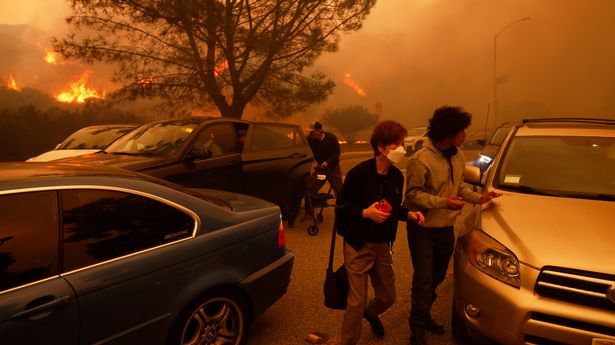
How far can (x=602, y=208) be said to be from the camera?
2861mm

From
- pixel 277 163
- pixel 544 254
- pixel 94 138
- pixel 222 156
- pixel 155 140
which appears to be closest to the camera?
pixel 544 254

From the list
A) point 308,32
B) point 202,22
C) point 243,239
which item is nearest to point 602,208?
point 243,239

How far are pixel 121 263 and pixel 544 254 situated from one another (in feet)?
7.88

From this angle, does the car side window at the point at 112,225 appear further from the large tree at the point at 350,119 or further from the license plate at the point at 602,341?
the large tree at the point at 350,119

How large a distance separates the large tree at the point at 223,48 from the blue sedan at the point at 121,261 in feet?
32.7

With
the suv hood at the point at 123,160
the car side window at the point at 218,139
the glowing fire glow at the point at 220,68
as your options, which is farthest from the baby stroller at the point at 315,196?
the glowing fire glow at the point at 220,68

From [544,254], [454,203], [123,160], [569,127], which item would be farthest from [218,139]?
[544,254]

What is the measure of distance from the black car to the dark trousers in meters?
3.04

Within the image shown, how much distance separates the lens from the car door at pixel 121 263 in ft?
6.61

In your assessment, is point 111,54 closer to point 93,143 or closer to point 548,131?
point 93,143

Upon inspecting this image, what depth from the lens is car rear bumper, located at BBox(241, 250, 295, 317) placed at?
276cm

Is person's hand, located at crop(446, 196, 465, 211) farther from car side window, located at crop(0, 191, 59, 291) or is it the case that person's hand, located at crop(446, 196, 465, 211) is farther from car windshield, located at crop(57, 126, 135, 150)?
car windshield, located at crop(57, 126, 135, 150)

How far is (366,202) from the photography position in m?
2.65

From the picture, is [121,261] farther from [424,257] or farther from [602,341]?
[602,341]
